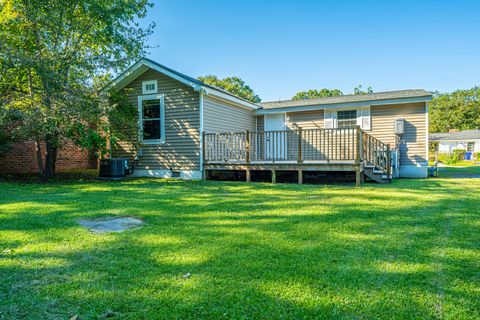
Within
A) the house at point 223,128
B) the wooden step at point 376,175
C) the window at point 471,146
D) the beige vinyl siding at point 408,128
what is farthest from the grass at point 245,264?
the window at point 471,146

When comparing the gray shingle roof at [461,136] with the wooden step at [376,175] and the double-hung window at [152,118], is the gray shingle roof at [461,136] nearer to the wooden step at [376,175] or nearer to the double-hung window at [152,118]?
the wooden step at [376,175]

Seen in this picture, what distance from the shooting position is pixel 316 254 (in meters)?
2.82

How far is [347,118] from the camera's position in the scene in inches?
484

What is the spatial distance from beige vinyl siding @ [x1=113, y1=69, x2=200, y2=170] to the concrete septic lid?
6.09 metres

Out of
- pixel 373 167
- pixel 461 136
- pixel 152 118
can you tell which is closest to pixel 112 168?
pixel 152 118

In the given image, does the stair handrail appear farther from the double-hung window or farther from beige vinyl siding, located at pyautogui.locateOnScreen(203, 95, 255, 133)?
the double-hung window

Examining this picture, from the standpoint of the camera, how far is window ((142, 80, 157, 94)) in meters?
10.9

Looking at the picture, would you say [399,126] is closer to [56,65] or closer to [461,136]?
[56,65]

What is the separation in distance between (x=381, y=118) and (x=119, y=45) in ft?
31.8

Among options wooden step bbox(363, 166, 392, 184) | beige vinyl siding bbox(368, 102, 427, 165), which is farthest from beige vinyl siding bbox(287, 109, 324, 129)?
wooden step bbox(363, 166, 392, 184)

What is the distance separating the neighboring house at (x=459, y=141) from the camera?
35.5 m

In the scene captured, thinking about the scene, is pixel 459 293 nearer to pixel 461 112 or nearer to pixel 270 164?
pixel 270 164

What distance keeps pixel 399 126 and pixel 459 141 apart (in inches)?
1283

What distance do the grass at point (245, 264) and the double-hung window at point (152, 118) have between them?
20.4 ft
